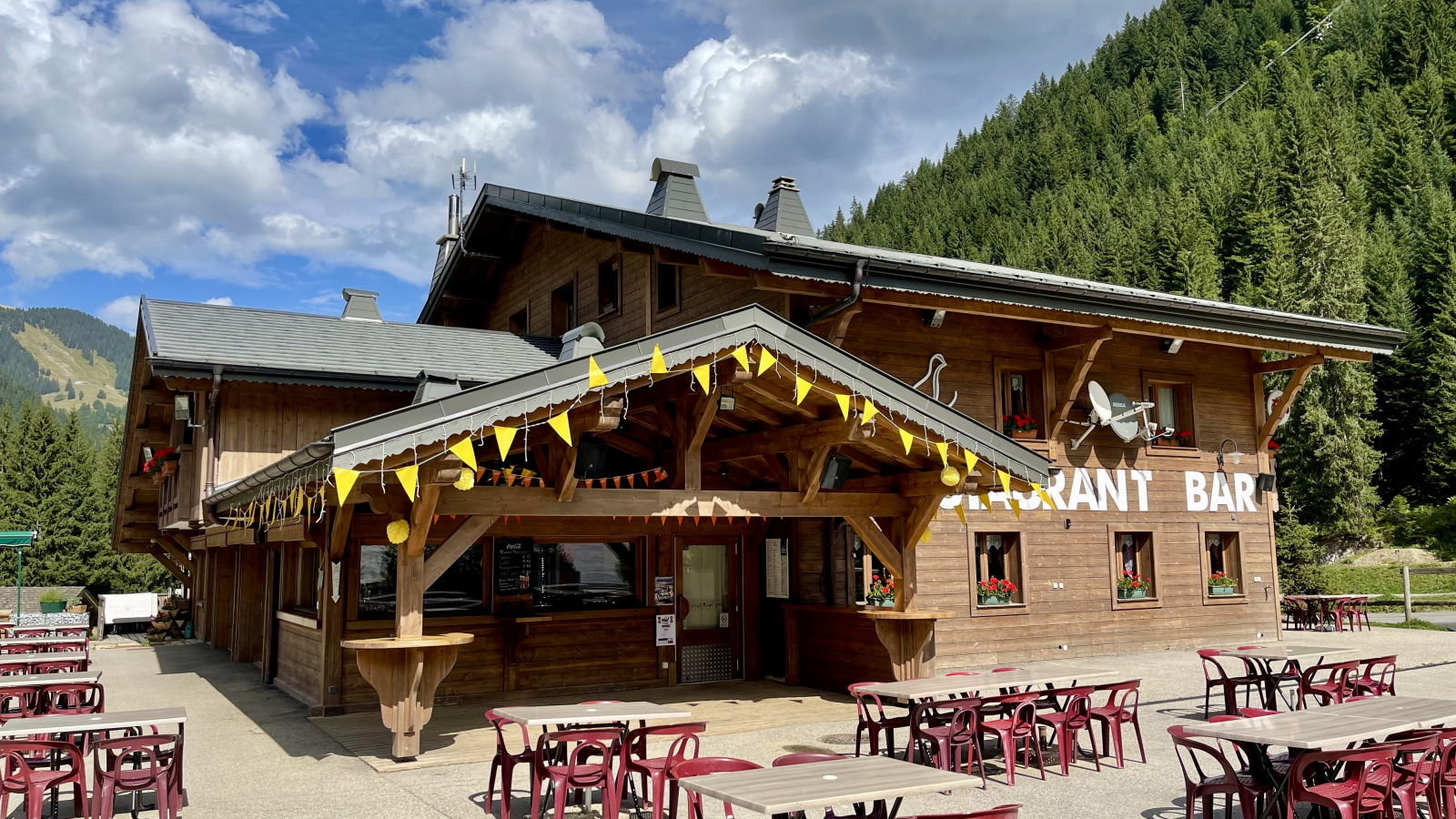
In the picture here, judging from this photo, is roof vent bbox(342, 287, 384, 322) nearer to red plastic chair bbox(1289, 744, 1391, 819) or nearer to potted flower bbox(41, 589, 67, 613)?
red plastic chair bbox(1289, 744, 1391, 819)

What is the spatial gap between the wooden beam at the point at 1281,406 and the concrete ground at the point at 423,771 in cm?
384

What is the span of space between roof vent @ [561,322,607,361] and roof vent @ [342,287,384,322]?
4.02m

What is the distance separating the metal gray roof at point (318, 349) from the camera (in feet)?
41.8

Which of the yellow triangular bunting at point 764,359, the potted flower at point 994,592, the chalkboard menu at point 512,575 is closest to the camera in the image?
the yellow triangular bunting at point 764,359

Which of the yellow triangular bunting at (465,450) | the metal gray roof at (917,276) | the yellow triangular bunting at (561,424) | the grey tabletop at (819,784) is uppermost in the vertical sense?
the metal gray roof at (917,276)

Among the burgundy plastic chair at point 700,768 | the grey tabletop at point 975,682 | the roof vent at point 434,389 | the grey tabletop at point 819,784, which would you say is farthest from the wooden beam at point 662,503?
the grey tabletop at point 819,784

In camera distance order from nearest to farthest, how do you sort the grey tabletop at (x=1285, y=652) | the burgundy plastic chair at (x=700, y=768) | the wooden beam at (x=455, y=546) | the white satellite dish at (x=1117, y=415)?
the burgundy plastic chair at (x=700, y=768) → the wooden beam at (x=455, y=546) → the grey tabletop at (x=1285, y=652) → the white satellite dish at (x=1117, y=415)

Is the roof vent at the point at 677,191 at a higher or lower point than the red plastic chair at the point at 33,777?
higher

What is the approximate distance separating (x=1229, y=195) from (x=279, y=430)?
47.2 metres

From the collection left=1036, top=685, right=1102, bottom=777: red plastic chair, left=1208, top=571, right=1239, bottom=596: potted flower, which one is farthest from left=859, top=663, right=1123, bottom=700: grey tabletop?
left=1208, top=571, right=1239, bottom=596: potted flower

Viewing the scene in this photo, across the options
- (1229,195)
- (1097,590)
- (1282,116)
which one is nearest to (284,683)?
(1097,590)

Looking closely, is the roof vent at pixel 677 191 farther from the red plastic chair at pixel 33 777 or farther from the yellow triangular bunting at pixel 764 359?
the red plastic chair at pixel 33 777

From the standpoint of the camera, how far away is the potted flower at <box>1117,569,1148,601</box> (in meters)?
14.9

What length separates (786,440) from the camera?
9836 millimetres
